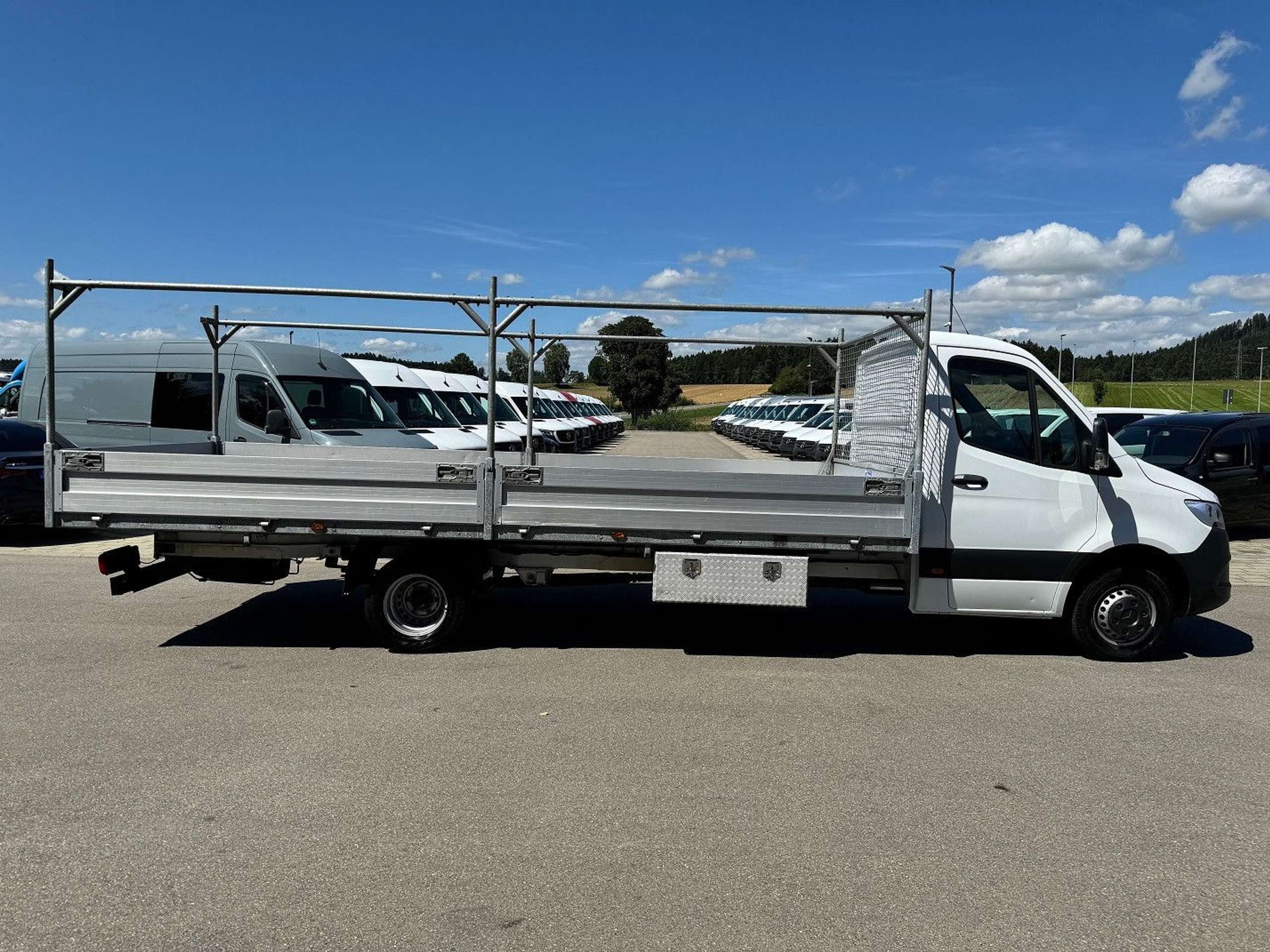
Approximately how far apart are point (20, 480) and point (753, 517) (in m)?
9.11

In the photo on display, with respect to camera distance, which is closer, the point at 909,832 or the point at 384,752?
the point at 909,832

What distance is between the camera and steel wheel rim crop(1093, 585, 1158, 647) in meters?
6.64

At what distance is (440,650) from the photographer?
263 inches

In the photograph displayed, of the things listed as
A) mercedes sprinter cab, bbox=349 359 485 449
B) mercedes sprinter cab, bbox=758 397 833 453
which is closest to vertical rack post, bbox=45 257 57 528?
mercedes sprinter cab, bbox=349 359 485 449

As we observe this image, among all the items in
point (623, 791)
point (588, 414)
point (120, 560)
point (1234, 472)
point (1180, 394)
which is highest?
point (1180, 394)

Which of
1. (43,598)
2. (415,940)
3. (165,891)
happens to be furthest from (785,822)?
(43,598)

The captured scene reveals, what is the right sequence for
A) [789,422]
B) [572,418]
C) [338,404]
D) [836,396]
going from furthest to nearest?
[572,418], [789,422], [338,404], [836,396]

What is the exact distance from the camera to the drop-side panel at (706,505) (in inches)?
244

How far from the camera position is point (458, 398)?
2012 cm

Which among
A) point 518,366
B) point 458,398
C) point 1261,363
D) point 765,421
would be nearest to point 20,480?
point 518,366

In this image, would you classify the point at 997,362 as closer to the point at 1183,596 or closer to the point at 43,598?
the point at 1183,596

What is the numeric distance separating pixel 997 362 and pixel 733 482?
6.72 feet

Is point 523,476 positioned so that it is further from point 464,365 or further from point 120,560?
point 464,365

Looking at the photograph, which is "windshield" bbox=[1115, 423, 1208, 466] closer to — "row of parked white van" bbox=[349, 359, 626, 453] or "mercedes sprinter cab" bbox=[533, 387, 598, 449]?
"row of parked white van" bbox=[349, 359, 626, 453]
